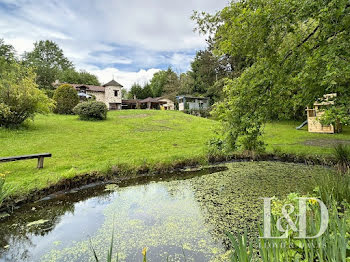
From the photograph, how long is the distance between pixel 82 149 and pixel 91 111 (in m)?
7.59

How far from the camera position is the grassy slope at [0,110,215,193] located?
5.14 metres

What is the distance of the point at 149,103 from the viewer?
33438 millimetres

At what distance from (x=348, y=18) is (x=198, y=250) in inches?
179

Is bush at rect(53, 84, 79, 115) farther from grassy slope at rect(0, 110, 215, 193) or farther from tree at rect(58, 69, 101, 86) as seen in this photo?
tree at rect(58, 69, 101, 86)

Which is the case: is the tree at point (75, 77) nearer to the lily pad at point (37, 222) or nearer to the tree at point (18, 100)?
the tree at point (18, 100)

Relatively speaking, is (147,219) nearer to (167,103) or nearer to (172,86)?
(167,103)

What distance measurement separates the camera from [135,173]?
5.59 m

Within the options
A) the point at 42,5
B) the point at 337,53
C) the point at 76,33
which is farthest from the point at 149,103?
the point at 337,53

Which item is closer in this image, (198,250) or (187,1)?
(198,250)

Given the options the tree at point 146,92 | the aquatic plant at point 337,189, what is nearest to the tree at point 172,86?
the tree at point 146,92

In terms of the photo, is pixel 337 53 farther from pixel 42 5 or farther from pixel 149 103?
pixel 149 103

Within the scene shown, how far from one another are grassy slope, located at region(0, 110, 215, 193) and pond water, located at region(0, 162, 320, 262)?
1002 mm

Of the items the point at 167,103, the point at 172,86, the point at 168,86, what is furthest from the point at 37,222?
the point at 168,86

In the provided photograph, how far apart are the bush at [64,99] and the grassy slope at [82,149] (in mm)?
6899
